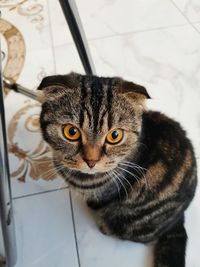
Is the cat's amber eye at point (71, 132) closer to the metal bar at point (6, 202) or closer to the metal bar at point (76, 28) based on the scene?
the metal bar at point (6, 202)

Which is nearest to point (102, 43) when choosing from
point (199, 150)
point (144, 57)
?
point (144, 57)

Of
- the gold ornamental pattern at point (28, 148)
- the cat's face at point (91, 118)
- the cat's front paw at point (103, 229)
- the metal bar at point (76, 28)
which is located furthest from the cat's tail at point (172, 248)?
the metal bar at point (76, 28)

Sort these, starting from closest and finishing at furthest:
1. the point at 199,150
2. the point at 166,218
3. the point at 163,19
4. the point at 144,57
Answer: the point at 166,218
the point at 199,150
the point at 144,57
the point at 163,19

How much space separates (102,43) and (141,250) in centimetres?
87

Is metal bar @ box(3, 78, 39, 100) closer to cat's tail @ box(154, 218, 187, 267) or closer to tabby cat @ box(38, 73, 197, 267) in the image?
tabby cat @ box(38, 73, 197, 267)

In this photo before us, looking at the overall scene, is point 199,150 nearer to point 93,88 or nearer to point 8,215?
point 93,88

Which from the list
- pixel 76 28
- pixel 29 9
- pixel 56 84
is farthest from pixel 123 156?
pixel 29 9

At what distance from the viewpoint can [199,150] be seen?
98 centimetres

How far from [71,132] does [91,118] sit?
5cm

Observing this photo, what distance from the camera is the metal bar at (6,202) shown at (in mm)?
595

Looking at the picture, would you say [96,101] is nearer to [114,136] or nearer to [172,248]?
[114,136]

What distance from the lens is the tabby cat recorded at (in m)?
0.61

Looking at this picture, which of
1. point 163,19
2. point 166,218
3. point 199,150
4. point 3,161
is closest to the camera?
point 3,161

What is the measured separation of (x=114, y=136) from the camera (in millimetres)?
623
